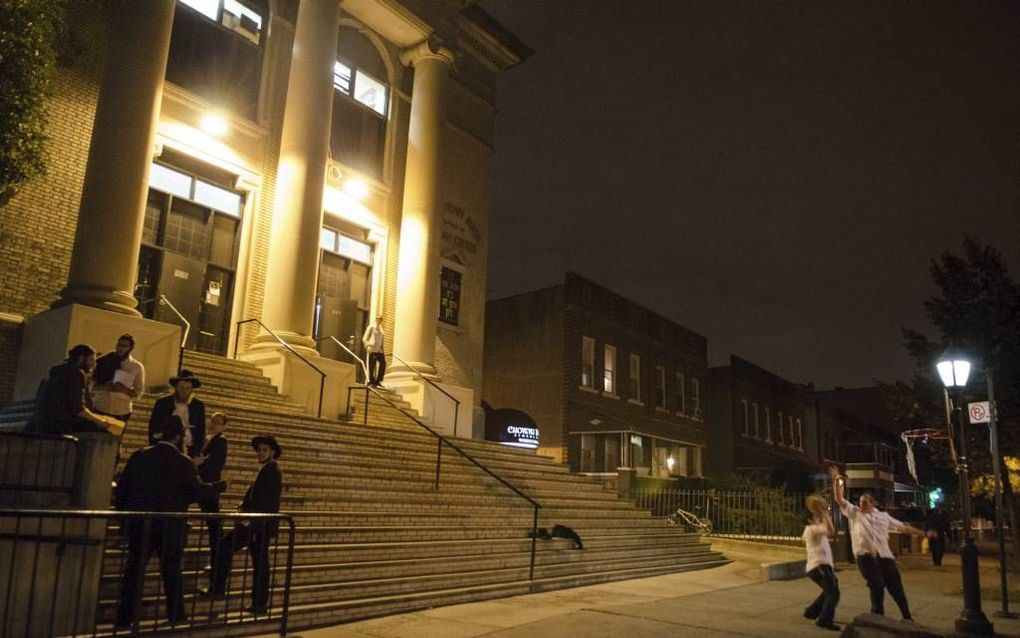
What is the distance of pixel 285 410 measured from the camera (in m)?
15.1

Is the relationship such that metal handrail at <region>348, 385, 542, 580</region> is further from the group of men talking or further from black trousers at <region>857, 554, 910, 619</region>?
the group of men talking

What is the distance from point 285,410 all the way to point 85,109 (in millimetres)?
6838

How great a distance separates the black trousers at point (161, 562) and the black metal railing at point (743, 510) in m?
16.4

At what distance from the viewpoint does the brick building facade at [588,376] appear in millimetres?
30734

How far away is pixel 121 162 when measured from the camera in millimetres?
14062

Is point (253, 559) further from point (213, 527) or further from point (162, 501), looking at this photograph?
point (162, 501)

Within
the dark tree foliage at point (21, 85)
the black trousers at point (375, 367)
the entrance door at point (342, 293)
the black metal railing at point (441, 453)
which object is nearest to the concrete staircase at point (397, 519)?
the black metal railing at point (441, 453)

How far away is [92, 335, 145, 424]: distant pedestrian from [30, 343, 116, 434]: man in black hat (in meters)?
1.33

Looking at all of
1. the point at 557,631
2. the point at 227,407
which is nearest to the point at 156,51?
the point at 227,407

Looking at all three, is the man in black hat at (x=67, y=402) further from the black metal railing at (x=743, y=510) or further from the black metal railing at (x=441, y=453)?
the black metal railing at (x=743, y=510)

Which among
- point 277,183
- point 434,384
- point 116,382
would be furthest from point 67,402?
point 434,384

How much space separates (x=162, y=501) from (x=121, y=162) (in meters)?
9.25

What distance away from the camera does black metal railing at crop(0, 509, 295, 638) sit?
19.9 ft

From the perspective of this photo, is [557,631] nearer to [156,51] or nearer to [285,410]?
[285,410]
